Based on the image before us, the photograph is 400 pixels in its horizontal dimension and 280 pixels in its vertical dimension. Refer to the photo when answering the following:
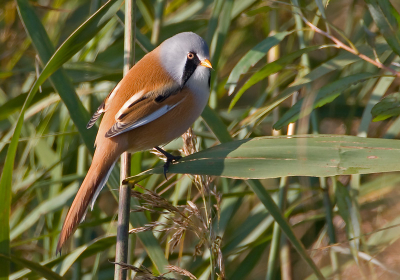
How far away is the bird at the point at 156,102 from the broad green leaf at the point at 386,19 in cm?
66

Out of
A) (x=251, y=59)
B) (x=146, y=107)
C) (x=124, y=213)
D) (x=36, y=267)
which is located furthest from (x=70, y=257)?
(x=251, y=59)

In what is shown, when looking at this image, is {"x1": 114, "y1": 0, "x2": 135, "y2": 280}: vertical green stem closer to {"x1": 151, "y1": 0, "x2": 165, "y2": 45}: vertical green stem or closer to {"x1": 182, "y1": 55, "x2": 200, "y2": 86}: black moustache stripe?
{"x1": 182, "y1": 55, "x2": 200, "y2": 86}: black moustache stripe

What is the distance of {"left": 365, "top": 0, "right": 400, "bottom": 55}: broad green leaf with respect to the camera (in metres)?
1.38

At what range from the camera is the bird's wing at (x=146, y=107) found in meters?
1.70

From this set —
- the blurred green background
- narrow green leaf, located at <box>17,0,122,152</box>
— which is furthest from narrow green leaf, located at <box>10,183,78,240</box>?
narrow green leaf, located at <box>17,0,122,152</box>

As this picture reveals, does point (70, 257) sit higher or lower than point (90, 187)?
lower

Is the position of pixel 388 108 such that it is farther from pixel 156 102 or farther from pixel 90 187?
pixel 90 187

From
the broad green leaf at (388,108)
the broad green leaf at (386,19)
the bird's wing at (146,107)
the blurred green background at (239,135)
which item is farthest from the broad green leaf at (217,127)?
the broad green leaf at (386,19)

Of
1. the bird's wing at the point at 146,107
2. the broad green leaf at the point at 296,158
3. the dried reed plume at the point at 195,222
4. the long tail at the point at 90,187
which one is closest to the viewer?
the broad green leaf at the point at 296,158

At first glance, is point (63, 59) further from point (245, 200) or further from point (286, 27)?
point (286, 27)

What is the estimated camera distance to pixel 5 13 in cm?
274

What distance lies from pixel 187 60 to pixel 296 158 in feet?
2.76

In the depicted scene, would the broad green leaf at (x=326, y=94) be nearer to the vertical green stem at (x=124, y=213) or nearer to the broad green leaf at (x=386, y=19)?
the broad green leaf at (x=386, y=19)

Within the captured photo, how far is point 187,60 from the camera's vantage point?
188cm
